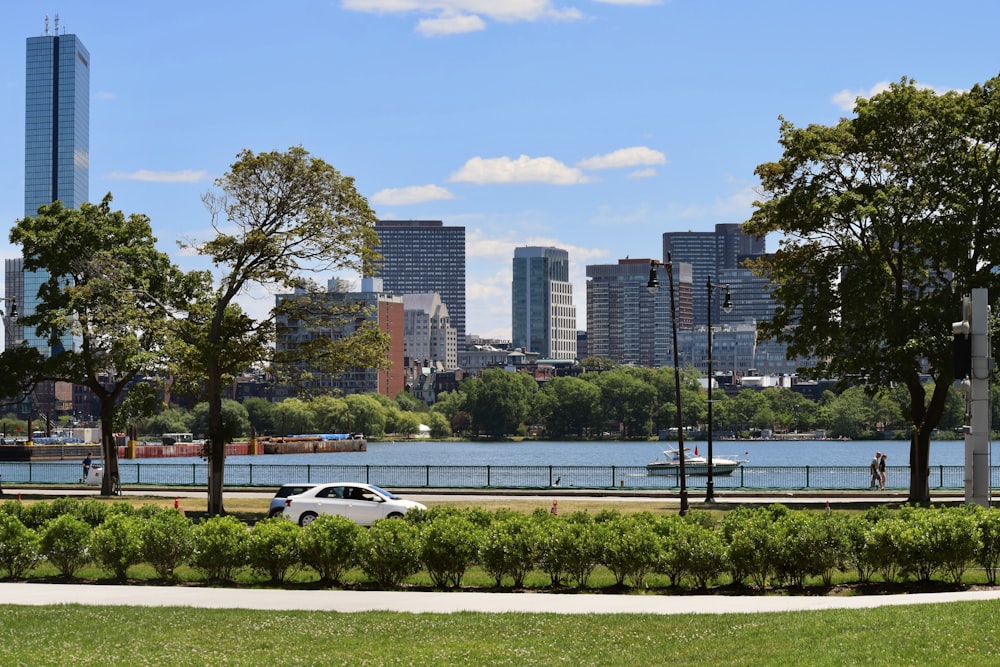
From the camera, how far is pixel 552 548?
901 inches

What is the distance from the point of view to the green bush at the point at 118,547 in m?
24.4

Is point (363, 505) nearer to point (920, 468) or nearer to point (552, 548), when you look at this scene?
point (552, 548)

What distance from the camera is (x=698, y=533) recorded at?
74.3ft

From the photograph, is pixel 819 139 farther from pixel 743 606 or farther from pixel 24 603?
pixel 24 603

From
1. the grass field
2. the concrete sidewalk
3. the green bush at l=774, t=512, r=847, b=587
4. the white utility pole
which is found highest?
the white utility pole

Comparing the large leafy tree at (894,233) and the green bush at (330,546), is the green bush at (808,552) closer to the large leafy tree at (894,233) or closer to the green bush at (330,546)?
the green bush at (330,546)

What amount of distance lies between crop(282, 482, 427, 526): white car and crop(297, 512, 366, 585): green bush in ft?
42.6

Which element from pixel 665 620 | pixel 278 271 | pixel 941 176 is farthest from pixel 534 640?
pixel 941 176

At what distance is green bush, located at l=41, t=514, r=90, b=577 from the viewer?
2488 centimetres

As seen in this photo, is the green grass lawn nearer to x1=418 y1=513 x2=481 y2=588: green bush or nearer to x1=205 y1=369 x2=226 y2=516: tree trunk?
x1=418 y1=513 x2=481 y2=588: green bush

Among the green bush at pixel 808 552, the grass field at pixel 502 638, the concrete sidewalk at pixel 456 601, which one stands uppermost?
the green bush at pixel 808 552

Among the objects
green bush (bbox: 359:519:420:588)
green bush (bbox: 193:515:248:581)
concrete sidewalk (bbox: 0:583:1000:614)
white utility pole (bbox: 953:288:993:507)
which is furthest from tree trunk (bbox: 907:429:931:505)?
green bush (bbox: 193:515:248:581)

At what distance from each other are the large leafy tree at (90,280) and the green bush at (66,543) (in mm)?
23379

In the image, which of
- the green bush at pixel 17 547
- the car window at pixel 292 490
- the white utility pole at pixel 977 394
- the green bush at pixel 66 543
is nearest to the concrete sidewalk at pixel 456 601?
the green bush at pixel 66 543
